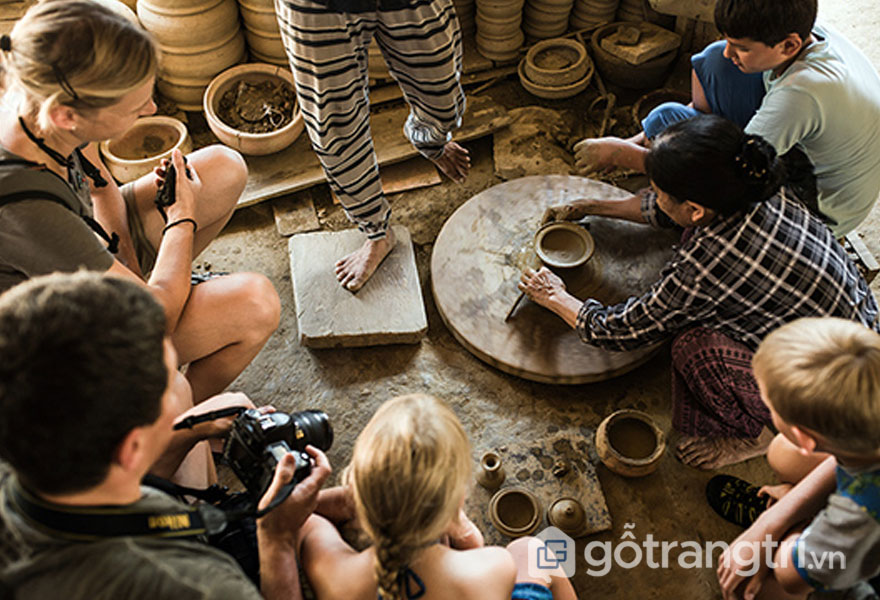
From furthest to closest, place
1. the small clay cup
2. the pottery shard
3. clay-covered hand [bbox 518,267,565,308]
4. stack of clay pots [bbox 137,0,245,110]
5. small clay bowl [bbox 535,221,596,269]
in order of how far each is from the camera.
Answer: the pottery shard → stack of clay pots [bbox 137,0,245,110] → small clay bowl [bbox 535,221,596,269] → clay-covered hand [bbox 518,267,565,308] → the small clay cup

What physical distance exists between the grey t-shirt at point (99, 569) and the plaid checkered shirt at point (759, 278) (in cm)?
177

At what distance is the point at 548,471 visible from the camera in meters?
2.78

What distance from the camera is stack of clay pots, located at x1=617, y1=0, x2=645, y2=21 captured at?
161 inches

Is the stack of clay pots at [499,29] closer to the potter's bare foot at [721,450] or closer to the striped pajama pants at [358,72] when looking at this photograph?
the striped pajama pants at [358,72]

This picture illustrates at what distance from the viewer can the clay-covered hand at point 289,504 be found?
1.99m

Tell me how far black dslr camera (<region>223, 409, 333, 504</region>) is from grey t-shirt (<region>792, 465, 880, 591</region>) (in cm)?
143

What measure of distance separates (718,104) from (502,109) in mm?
1209

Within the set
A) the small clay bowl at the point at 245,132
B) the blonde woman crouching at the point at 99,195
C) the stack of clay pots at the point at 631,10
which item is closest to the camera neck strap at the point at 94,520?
the blonde woman crouching at the point at 99,195

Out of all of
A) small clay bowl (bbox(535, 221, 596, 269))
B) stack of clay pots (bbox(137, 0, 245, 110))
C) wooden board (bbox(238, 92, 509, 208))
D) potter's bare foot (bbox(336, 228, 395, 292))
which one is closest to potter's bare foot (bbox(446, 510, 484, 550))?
small clay bowl (bbox(535, 221, 596, 269))

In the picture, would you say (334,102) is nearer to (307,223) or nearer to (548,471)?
(307,223)

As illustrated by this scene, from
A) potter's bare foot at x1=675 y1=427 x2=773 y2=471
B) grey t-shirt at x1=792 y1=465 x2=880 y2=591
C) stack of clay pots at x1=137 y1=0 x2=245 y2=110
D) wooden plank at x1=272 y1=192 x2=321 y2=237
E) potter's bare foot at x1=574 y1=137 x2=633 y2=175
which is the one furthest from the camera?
wooden plank at x1=272 y1=192 x2=321 y2=237

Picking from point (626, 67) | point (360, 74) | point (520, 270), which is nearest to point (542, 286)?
point (520, 270)

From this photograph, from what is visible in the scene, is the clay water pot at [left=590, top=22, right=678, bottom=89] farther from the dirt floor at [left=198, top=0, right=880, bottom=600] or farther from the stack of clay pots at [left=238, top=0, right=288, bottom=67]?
the stack of clay pots at [left=238, top=0, right=288, bottom=67]

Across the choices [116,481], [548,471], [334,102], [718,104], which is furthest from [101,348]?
[718,104]
